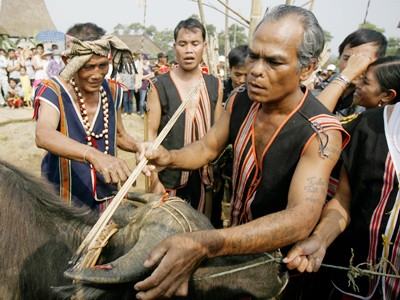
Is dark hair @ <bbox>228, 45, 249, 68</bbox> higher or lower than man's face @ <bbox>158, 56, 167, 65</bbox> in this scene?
lower

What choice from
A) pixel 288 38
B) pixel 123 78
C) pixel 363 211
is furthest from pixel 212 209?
pixel 123 78

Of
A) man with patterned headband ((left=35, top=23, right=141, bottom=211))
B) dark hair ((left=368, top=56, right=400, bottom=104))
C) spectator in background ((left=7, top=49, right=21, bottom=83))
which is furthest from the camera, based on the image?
spectator in background ((left=7, top=49, right=21, bottom=83))

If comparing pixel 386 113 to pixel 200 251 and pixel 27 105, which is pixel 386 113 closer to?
pixel 200 251

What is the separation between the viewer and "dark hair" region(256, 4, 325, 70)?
5.75 ft

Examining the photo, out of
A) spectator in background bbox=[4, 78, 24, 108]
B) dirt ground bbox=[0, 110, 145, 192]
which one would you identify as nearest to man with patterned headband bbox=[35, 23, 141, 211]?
dirt ground bbox=[0, 110, 145, 192]

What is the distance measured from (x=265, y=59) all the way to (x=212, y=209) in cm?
250

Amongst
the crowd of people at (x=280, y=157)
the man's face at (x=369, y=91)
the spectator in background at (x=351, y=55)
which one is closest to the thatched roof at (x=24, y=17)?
the crowd of people at (x=280, y=157)

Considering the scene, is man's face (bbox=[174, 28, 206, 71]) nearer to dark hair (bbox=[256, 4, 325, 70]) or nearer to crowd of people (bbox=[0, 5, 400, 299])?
crowd of people (bbox=[0, 5, 400, 299])

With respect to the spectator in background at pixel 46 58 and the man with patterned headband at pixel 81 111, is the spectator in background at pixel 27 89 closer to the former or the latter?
the spectator in background at pixel 46 58

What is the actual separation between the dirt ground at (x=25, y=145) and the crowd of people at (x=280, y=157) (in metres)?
4.33

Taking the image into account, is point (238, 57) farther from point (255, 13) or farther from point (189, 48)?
point (189, 48)

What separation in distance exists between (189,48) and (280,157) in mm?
2020

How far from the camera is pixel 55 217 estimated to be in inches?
63.9

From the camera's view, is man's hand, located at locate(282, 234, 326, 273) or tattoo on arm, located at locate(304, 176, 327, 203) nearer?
man's hand, located at locate(282, 234, 326, 273)
